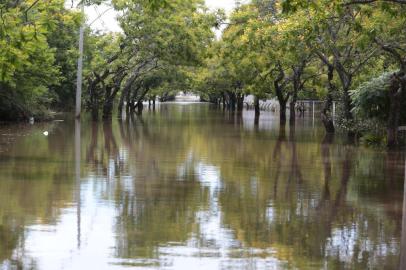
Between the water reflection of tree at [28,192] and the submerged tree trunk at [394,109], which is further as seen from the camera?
the submerged tree trunk at [394,109]

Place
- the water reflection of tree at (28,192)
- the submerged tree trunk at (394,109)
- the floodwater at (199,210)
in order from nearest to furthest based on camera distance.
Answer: the floodwater at (199,210) → the water reflection of tree at (28,192) → the submerged tree trunk at (394,109)

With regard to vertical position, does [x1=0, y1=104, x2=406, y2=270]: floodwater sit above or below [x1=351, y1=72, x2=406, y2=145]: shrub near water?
below

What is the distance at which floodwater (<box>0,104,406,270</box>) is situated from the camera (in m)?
8.25

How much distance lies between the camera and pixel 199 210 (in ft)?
37.4

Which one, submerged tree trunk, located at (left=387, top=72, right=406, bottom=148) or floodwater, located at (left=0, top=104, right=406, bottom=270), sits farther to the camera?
submerged tree trunk, located at (left=387, top=72, right=406, bottom=148)

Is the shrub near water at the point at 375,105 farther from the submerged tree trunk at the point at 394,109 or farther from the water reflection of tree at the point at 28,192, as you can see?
the water reflection of tree at the point at 28,192

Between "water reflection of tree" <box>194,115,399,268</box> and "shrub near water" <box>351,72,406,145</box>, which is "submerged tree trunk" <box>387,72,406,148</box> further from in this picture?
"water reflection of tree" <box>194,115,399,268</box>

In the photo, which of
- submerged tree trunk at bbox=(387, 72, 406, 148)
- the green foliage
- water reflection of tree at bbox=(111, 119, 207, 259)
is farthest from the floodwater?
the green foliage

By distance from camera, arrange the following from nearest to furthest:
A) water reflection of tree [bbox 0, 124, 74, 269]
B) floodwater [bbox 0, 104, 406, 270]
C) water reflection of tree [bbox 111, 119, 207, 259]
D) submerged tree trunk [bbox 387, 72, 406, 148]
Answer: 1. floodwater [bbox 0, 104, 406, 270]
2. water reflection of tree [bbox 0, 124, 74, 269]
3. water reflection of tree [bbox 111, 119, 207, 259]
4. submerged tree trunk [bbox 387, 72, 406, 148]

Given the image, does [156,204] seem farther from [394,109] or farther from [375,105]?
[375,105]

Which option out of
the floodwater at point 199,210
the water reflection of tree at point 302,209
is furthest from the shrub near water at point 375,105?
the water reflection of tree at point 302,209

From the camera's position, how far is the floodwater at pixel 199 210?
27.1 feet

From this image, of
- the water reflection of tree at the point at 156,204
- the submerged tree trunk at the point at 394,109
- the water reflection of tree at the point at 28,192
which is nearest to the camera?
the water reflection of tree at the point at 28,192

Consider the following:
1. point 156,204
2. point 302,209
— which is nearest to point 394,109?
point 302,209
